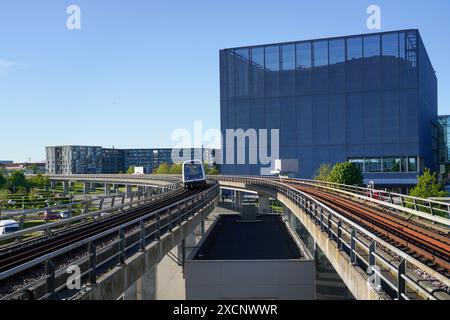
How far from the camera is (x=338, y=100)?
8212 cm

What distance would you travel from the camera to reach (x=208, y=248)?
25.6m

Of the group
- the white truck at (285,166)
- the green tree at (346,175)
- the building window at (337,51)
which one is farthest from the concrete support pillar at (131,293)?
the building window at (337,51)

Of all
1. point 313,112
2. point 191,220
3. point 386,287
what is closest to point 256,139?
point 313,112

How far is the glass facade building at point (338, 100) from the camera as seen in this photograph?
77688 millimetres

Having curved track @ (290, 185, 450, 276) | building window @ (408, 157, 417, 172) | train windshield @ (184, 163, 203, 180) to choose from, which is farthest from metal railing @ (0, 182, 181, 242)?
building window @ (408, 157, 417, 172)

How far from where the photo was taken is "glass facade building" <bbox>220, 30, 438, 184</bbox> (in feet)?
255

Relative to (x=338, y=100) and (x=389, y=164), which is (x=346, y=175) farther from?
(x=338, y=100)

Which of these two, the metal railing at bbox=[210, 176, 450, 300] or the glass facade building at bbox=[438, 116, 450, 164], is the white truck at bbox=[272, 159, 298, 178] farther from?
the glass facade building at bbox=[438, 116, 450, 164]

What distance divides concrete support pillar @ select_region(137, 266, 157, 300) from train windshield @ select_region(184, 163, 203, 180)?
20.0 m

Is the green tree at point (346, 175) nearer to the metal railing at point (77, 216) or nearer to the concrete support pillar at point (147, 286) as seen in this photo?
the metal railing at point (77, 216)

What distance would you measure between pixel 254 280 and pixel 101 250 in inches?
470

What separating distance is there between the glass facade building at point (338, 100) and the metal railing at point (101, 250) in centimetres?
6019
